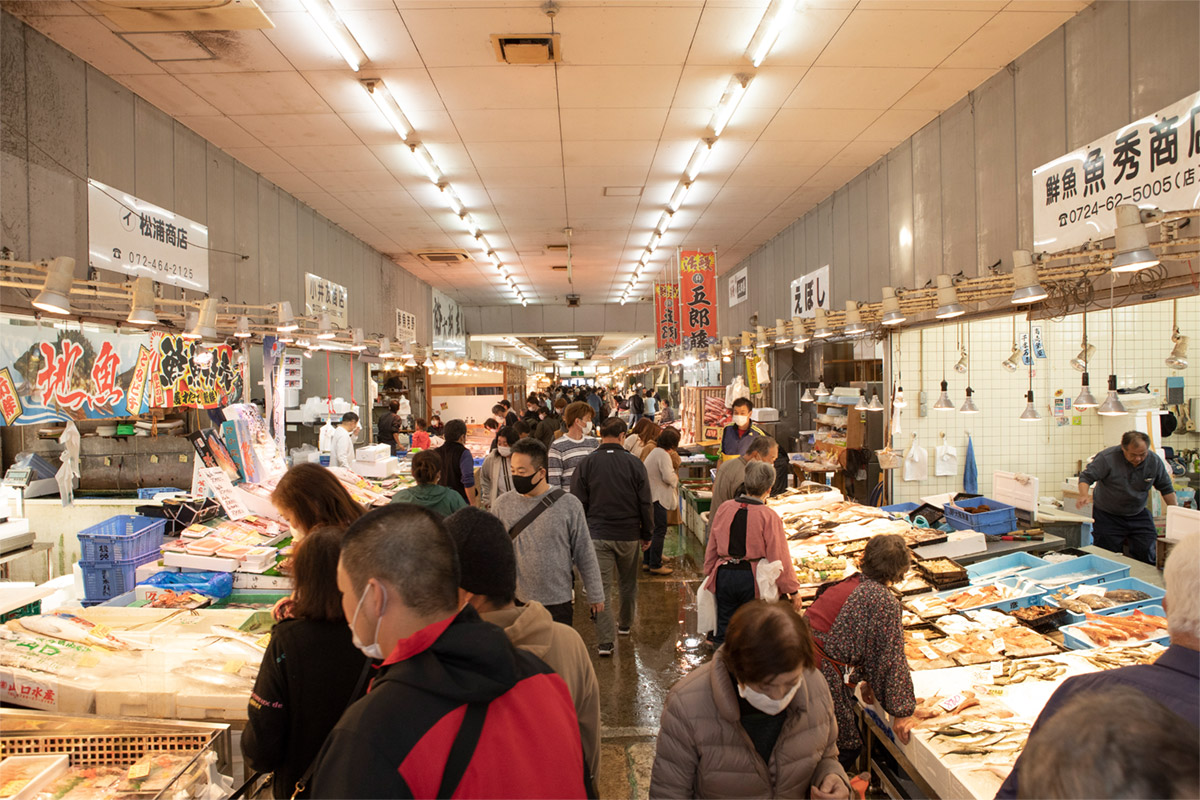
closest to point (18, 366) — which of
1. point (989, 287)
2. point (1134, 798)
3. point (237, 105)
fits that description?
point (237, 105)

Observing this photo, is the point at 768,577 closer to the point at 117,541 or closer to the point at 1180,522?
the point at 1180,522

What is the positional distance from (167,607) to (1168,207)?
269 inches

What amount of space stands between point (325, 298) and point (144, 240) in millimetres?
4513

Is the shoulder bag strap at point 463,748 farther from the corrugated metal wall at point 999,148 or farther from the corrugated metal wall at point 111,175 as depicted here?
the corrugated metal wall at point 111,175

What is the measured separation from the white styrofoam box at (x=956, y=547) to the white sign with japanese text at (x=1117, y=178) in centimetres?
239

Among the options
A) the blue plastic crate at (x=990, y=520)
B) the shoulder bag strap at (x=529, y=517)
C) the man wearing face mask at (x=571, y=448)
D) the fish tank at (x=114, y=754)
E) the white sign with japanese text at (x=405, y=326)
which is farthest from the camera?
the white sign with japanese text at (x=405, y=326)

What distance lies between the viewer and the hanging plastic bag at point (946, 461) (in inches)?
327

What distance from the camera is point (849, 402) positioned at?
9922 mm

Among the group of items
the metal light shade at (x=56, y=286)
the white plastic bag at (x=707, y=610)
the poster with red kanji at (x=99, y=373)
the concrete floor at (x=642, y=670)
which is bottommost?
the concrete floor at (x=642, y=670)

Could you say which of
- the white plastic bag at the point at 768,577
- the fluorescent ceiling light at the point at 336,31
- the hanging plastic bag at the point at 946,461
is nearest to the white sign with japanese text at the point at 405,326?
the fluorescent ceiling light at the point at 336,31

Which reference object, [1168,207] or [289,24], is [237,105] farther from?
[1168,207]

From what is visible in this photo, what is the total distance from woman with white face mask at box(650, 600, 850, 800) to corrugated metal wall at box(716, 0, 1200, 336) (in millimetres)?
4511

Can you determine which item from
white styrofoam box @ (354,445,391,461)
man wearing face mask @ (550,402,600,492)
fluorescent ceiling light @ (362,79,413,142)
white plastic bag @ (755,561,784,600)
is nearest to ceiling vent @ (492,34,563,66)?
fluorescent ceiling light @ (362,79,413,142)

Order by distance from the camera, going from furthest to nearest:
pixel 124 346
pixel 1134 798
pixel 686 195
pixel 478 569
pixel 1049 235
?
pixel 686 195, pixel 124 346, pixel 1049 235, pixel 478 569, pixel 1134 798
